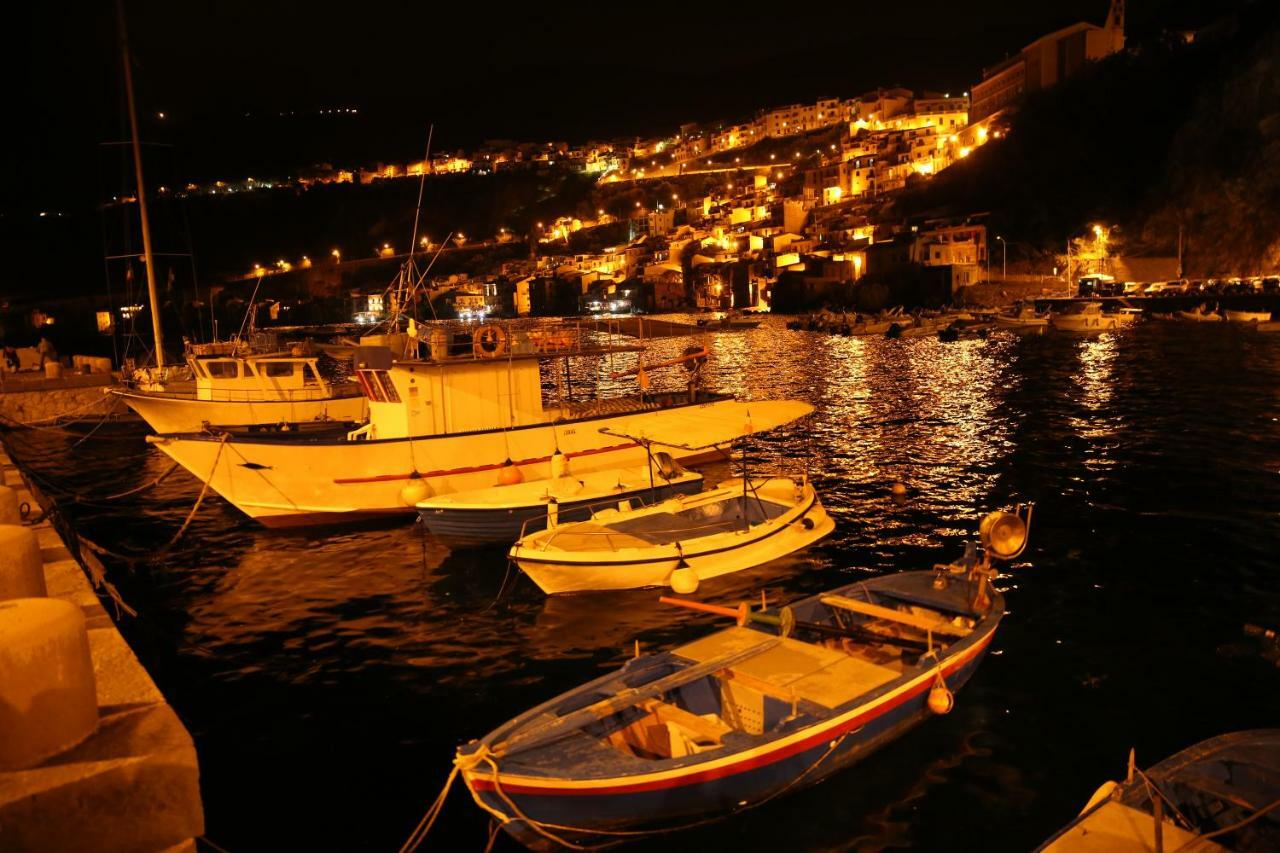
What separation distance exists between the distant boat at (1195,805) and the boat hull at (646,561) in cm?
809

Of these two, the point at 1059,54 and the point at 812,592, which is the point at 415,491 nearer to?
the point at 812,592

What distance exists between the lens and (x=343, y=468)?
18.8 metres

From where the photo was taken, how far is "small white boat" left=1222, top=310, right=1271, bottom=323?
6247cm

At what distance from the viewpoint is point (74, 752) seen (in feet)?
12.4

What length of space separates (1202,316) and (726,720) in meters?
73.6

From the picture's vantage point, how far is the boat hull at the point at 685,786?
6883 millimetres

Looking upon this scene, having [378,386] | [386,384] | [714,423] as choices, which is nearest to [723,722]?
[386,384]

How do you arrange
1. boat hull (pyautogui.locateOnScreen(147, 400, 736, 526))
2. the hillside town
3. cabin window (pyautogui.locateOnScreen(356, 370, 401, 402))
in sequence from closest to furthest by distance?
boat hull (pyautogui.locateOnScreen(147, 400, 736, 526))
cabin window (pyautogui.locateOnScreen(356, 370, 401, 402))
the hillside town

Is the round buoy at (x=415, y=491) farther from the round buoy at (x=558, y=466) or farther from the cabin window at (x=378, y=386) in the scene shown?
the round buoy at (x=558, y=466)

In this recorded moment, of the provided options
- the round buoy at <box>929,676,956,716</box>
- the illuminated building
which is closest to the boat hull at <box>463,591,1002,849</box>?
the round buoy at <box>929,676,956,716</box>

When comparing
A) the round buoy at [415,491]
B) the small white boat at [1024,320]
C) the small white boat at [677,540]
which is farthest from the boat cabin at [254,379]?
the small white boat at [1024,320]

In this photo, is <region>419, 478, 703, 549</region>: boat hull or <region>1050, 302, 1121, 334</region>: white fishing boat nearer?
<region>419, 478, 703, 549</region>: boat hull

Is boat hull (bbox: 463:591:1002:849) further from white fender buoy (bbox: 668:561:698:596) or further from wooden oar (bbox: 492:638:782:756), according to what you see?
white fender buoy (bbox: 668:561:698:596)

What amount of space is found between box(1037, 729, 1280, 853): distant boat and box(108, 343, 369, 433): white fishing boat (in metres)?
25.2
